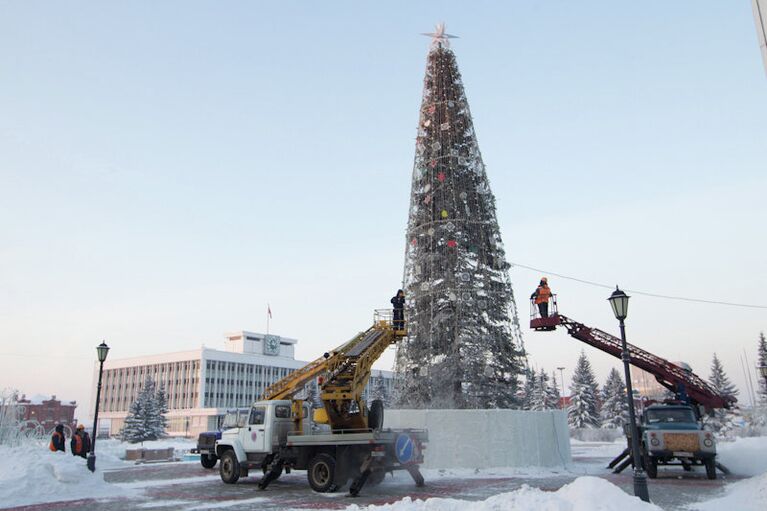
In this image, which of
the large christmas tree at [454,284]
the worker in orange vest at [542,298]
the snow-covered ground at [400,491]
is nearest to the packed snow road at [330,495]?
the snow-covered ground at [400,491]

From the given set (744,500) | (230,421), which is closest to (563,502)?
(744,500)

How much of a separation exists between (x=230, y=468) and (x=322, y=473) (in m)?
4.25

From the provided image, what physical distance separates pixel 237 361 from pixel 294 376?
95826 millimetres

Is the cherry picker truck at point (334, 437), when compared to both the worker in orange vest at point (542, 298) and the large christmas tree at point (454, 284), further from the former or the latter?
the worker in orange vest at point (542, 298)

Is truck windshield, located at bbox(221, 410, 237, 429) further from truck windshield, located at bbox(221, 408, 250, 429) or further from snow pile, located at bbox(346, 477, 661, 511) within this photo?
snow pile, located at bbox(346, 477, 661, 511)

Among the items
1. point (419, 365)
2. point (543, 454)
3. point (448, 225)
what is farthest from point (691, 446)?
point (448, 225)

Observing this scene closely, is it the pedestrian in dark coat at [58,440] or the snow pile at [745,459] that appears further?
the pedestrian in dark coat at [58,440]

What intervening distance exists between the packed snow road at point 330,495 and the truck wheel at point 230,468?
0.29 meters

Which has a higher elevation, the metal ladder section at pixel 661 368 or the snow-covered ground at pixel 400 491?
the metal ladder section at pixel 661 368

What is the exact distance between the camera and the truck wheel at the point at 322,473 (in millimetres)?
16953

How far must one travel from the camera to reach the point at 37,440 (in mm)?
27188

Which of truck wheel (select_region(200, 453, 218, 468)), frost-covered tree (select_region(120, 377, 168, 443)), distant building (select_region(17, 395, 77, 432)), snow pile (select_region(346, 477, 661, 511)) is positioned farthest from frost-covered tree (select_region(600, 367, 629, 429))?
distant building (select_region(17, 395, 77, 432))

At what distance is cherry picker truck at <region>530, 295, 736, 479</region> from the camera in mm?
19594

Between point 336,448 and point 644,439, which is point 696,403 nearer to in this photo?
point 644,439
